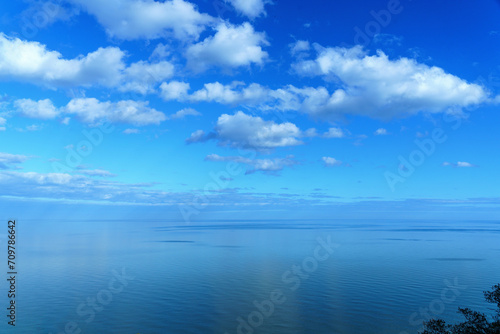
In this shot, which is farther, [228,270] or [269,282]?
[228,270]

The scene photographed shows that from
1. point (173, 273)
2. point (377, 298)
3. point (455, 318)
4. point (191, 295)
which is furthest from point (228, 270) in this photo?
point (455, 318)

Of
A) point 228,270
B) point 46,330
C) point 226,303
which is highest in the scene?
point 228,270

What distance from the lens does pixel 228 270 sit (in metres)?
88.4

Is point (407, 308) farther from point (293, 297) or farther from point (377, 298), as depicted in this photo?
→ point (293, 297)

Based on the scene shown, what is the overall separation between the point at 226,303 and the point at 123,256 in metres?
72.4

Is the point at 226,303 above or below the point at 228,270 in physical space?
below

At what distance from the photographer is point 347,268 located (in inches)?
3529

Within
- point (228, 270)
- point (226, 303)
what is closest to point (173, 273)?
point (228, 270)

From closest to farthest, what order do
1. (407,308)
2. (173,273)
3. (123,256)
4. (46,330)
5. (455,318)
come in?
(46,330) < (455,318) < (407,308) < (173,273) < (123,256)

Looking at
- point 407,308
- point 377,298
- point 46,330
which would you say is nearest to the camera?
point 46,330

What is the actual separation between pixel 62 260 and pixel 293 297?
7960 centimetres

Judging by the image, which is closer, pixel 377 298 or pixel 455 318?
pixel 455 318

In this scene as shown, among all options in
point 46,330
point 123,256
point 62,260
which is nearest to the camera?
point 46,330

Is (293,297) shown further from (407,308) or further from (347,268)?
(347,268)
